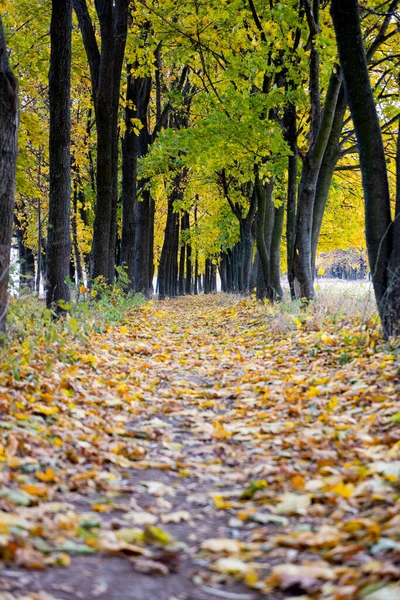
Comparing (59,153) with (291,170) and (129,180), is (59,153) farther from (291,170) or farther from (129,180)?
(129,180)

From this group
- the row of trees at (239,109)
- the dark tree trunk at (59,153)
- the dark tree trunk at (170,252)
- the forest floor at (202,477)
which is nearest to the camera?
the forest floor at (202,477)

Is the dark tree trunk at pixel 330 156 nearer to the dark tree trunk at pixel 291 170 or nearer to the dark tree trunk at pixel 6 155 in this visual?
the dark tree trunk at pixel 291 170

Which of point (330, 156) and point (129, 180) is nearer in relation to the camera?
point (330, 156)

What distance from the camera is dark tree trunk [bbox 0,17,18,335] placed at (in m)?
5.95

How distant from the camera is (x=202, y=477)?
13.1 feet

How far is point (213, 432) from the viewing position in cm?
494

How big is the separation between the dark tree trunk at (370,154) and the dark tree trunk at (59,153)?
4646 millimetres

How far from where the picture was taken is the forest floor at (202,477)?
8.20ft

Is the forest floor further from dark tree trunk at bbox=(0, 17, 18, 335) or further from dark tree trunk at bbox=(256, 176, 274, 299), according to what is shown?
A: dark tree trunk at bbox=(256, 176, 274, 299)

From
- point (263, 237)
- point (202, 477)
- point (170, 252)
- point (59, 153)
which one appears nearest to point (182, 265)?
point (170, 252)

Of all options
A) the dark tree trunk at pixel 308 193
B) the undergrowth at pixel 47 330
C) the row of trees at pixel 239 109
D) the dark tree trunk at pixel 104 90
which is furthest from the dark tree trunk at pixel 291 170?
the undergrowth at pixel 47 330

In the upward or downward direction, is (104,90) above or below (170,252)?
above

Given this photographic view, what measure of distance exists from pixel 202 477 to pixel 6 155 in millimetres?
4233

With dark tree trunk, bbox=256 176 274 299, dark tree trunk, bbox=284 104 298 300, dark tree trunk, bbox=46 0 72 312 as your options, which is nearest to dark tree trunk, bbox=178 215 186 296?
dark tree trunk, bbox=256 176 274 299
